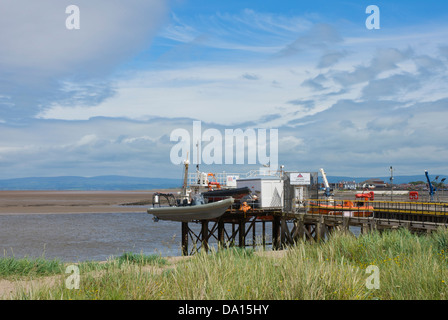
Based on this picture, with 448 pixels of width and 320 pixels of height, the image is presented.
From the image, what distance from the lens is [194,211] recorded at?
97.6 ft

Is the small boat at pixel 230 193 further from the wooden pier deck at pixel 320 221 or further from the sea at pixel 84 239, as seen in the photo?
the sea at pixel 84 239

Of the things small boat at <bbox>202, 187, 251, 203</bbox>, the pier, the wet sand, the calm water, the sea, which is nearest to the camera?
the pier

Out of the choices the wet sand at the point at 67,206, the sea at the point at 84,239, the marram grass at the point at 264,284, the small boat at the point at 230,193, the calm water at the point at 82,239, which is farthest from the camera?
the wet sand at the point at 67,206

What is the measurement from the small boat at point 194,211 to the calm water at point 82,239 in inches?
71.4

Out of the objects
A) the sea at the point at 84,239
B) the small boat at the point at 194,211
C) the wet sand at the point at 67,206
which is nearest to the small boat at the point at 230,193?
Result: the small boat at the point at 194,211

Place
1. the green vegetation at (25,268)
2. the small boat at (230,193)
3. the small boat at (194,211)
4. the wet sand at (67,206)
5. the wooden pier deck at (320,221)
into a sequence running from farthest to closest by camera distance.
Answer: the wet sand at (67,206)
the small boat at (230,193)
the small boat at (194,211)
the wooden pier deck at (320,221)
the green vegetation at (25,268)

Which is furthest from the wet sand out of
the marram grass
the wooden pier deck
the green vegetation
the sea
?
the marram grass

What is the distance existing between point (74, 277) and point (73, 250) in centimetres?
2455

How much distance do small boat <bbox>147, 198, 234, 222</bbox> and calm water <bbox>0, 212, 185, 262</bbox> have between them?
1814mm

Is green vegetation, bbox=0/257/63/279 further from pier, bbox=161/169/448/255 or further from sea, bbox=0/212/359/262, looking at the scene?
pier, bbox=161/169/448/255

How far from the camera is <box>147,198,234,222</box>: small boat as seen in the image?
29.5 metres

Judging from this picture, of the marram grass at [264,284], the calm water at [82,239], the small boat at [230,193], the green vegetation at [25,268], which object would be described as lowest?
the calm water at [82,239]

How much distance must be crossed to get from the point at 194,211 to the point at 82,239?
14964 mm

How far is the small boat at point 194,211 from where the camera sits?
29531 millimetres
